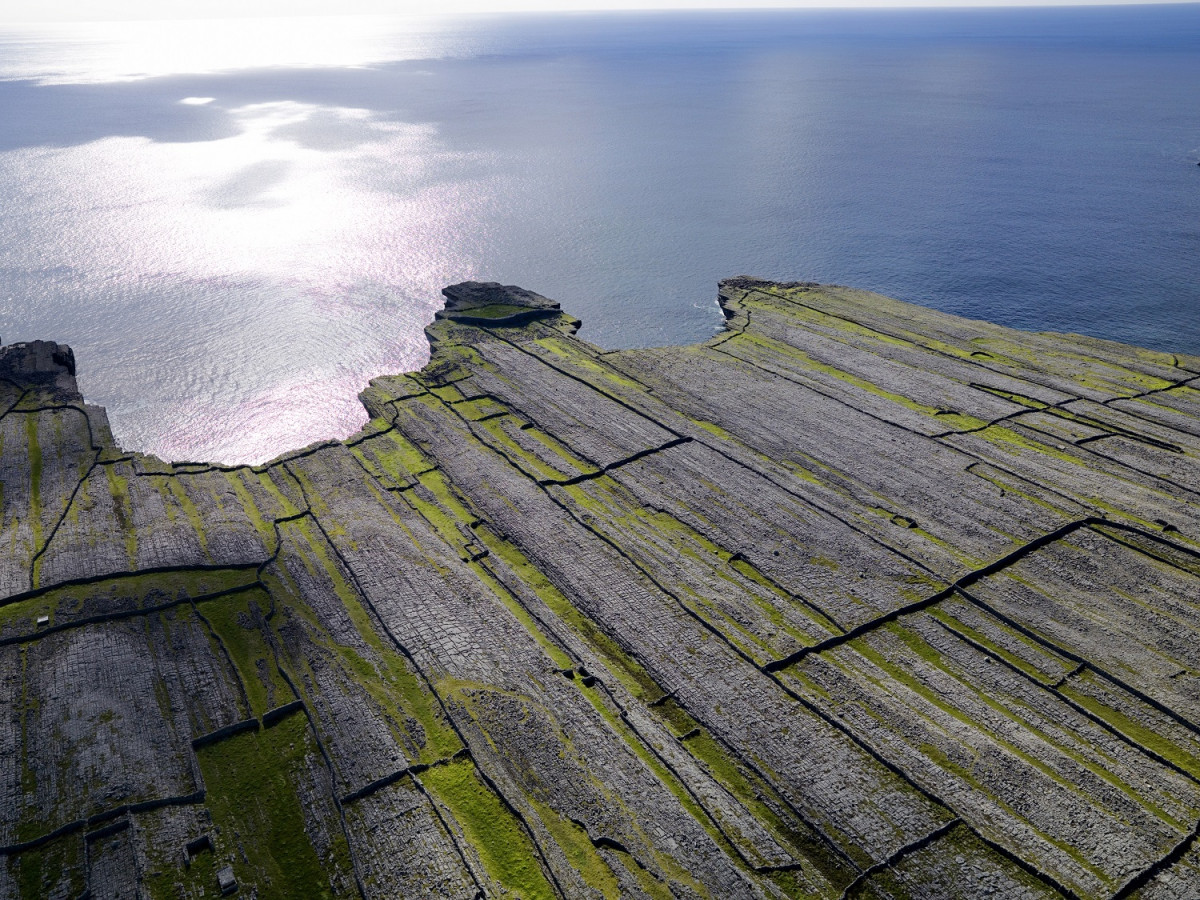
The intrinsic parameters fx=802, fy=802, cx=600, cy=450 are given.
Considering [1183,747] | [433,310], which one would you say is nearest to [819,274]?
[433,310]

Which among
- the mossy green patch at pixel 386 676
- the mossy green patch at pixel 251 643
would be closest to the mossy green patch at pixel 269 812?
the mossy green patch at pixel 251 643

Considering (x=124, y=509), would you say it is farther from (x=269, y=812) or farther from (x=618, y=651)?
(x=618, y=651)

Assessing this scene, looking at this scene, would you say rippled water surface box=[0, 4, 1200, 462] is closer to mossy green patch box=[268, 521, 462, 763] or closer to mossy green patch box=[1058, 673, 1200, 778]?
mossy green patch box=[268, 521, 462, 763]

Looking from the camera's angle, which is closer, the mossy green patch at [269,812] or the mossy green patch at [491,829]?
Answer: the mossy green patch at [269,812]

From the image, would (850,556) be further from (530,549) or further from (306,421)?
(306,421)

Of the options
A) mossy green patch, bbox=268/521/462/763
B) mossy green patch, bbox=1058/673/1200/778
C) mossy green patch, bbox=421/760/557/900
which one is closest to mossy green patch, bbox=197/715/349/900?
mossy green patch, bbox=268/521/462/763

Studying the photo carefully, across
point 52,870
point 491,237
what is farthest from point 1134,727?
point 491,237

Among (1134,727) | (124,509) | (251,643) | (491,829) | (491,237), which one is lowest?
(491,829)

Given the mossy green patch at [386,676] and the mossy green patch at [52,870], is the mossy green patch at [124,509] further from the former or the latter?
the mossy green patch at [52,870]
